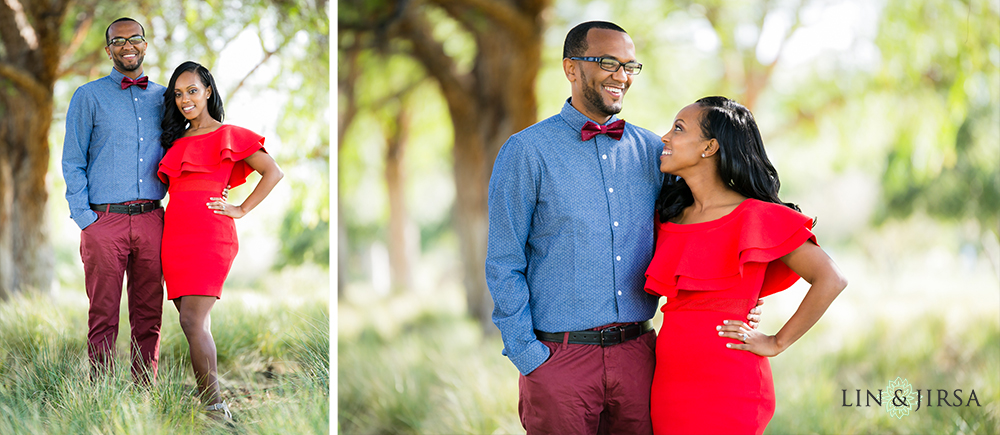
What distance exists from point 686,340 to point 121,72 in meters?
2.76

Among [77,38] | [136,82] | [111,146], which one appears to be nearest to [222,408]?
[111,146]

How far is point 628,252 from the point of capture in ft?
8.33

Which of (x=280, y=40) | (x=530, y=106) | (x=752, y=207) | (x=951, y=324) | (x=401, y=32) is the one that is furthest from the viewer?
(x=951, y=324)

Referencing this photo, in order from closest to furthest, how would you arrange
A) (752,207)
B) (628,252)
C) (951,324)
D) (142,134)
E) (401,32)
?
(752,207) → (628,252) → (142,134) → (401,32) → (951,324)

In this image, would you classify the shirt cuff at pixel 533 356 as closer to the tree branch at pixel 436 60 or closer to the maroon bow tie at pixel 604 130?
the maroon bow tie at pixel 604 130

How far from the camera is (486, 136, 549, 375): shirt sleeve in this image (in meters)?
2.46

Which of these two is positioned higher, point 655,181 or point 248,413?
point 655,181

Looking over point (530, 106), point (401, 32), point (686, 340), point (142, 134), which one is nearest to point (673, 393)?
point (686, 340)

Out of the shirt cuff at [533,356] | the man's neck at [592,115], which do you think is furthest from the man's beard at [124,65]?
the shirt cuff at [533,356]

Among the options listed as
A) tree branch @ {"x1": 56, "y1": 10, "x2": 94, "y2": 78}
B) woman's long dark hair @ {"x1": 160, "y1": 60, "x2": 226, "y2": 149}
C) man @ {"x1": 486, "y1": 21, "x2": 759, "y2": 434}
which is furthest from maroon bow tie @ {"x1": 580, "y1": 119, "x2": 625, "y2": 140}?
tree branch @ {"x1": 56, "y1": 10, "x2": 94, "y2": 78}

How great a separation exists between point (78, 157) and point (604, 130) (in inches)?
93.8

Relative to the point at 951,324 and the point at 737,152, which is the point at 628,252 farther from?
the point at 951,324

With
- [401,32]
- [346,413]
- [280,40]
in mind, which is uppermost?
[401,32]

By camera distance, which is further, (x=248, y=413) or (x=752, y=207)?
(x=248, y=413)
